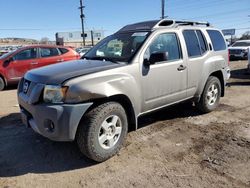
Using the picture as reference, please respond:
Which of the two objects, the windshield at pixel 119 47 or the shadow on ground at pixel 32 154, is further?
the windshield at pixel 119 47

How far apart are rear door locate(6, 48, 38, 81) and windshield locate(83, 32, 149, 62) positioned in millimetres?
5805

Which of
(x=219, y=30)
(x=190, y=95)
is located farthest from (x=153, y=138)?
(x=219, y=30)

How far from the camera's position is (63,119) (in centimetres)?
346

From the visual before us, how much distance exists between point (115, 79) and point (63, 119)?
3.05 ft

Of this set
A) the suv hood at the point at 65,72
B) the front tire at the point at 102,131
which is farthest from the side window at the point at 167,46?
the front tire at the point at 102,131

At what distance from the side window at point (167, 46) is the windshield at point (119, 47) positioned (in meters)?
0.19

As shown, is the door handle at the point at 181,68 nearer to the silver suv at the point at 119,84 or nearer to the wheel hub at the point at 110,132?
the silver suv at the point at 119,84

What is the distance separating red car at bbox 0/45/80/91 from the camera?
1007 centimetres

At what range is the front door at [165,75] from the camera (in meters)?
4.48

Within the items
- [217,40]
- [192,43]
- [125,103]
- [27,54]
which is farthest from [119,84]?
[27,54]

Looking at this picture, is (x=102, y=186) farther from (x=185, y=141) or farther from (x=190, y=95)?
(x=190, y=95)

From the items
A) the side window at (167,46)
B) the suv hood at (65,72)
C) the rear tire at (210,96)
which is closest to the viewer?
the suv hood at (65,72)

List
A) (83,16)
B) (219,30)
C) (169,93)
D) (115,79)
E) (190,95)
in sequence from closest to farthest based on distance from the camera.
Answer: (115,79)
(169,93)
(190,95)
(219,30)
(83,16)

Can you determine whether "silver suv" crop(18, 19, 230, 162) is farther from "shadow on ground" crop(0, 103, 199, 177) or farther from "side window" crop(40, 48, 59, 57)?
"side window" crop(40, 48, 59, 57)
